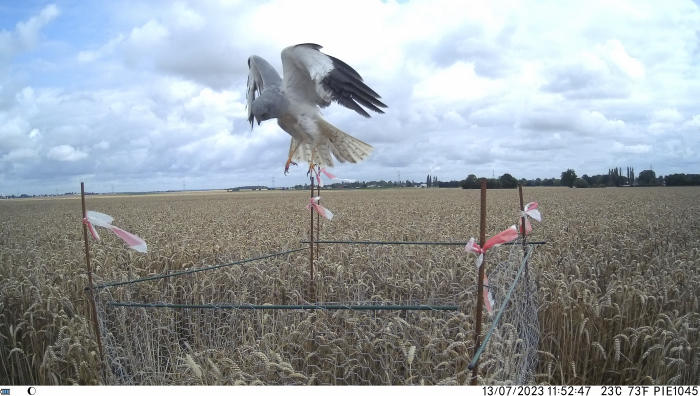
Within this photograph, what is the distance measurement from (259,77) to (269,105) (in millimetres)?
1405

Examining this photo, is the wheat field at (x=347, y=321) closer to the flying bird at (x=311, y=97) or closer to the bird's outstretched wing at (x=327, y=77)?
the flying bird at (x=311, y=97)

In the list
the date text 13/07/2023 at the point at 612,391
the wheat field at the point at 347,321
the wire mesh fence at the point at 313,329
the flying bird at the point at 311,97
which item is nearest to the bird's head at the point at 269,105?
the flying bird at the point at 311,97

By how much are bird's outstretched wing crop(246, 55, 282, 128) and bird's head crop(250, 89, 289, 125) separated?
43cm

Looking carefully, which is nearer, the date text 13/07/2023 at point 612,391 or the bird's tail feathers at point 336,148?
the date text 13/07/2023 at point 612,391

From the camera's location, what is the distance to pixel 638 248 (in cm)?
617

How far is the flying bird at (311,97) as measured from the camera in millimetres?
3818

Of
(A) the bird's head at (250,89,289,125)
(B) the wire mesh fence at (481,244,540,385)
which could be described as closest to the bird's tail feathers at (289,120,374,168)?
(A) the bird's head at (250,89,289,125)

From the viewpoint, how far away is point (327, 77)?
150 inches

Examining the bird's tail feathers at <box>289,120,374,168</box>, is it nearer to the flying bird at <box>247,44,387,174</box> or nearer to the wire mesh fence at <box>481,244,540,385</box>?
the flying bird at <box>247,44,387,174</box>

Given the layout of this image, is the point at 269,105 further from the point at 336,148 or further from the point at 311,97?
the point at 336,148

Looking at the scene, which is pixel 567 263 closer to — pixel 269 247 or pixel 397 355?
pixel 397 355

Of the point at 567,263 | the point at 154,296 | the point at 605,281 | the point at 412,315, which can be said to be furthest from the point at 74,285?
the point at 605,281

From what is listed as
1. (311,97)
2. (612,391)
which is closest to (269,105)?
(311,97)

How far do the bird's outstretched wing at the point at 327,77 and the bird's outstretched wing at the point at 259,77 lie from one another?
0.36 meters
